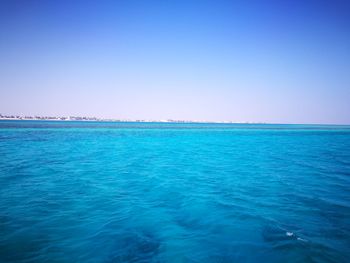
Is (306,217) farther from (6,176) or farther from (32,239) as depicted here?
(6,176)

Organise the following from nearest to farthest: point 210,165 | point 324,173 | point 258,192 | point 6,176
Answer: point 258,192
point 6,176
point 324,173
point 210,165

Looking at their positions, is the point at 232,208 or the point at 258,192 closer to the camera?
the point at 232,208


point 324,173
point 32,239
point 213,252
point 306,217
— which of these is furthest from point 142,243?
point 324,173

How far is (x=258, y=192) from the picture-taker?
994cm

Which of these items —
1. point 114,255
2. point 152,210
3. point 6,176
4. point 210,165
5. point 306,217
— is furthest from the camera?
point 210,165

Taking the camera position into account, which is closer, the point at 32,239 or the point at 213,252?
the point at 213,252

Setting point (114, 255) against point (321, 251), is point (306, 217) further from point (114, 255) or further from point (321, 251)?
point (114, 255)

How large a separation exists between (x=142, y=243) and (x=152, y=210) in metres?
2.25

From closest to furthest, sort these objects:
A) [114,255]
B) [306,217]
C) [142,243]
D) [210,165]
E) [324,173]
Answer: [114,255], [142,243], [306,217], [324,173], [210,165]

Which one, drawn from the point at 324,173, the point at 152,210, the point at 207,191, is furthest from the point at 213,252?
the point at 324,173

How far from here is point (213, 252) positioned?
5336mm

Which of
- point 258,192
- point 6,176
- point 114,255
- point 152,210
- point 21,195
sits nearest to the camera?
point 114,255

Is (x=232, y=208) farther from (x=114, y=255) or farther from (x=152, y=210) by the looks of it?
(x=114, y=255)

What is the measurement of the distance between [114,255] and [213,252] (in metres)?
2.54
